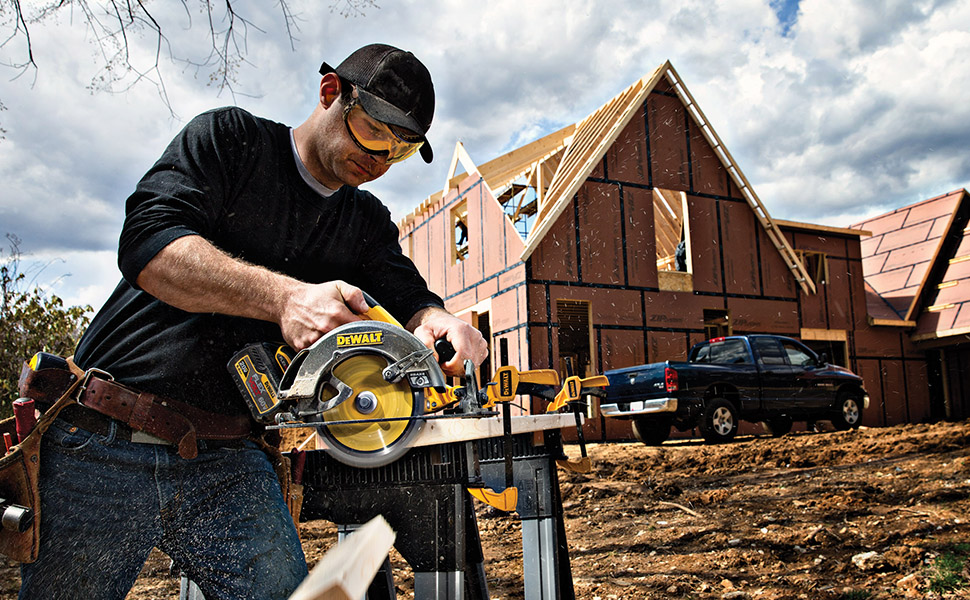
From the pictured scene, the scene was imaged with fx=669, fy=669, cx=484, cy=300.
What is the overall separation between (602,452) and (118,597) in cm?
812

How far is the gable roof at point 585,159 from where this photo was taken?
12203 millimetres

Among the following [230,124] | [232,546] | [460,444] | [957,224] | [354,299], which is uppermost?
[957,224]

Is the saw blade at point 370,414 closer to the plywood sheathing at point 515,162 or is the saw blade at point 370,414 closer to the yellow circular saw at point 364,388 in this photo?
the yellow circular saw at point 364,388

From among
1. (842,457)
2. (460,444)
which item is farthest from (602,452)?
(460,444)

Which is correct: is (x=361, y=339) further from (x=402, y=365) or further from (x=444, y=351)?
(x=444, y=351)

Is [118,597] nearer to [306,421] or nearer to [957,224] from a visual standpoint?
[306,421]

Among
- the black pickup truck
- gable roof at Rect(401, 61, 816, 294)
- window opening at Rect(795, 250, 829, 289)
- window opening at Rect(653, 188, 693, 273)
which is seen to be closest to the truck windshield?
the black pickup truck

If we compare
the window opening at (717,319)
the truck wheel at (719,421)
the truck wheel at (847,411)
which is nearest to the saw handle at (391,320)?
the truck wheel at (719,421)

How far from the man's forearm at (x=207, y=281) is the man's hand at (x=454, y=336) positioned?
1.76 feet

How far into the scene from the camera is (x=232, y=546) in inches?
58.2

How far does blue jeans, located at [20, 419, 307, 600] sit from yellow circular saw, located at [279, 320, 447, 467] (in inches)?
9.0

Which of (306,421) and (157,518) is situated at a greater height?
(306,421)

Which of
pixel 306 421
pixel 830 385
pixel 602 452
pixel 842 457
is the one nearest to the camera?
pixel 306 421

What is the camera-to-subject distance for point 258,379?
1.60m
